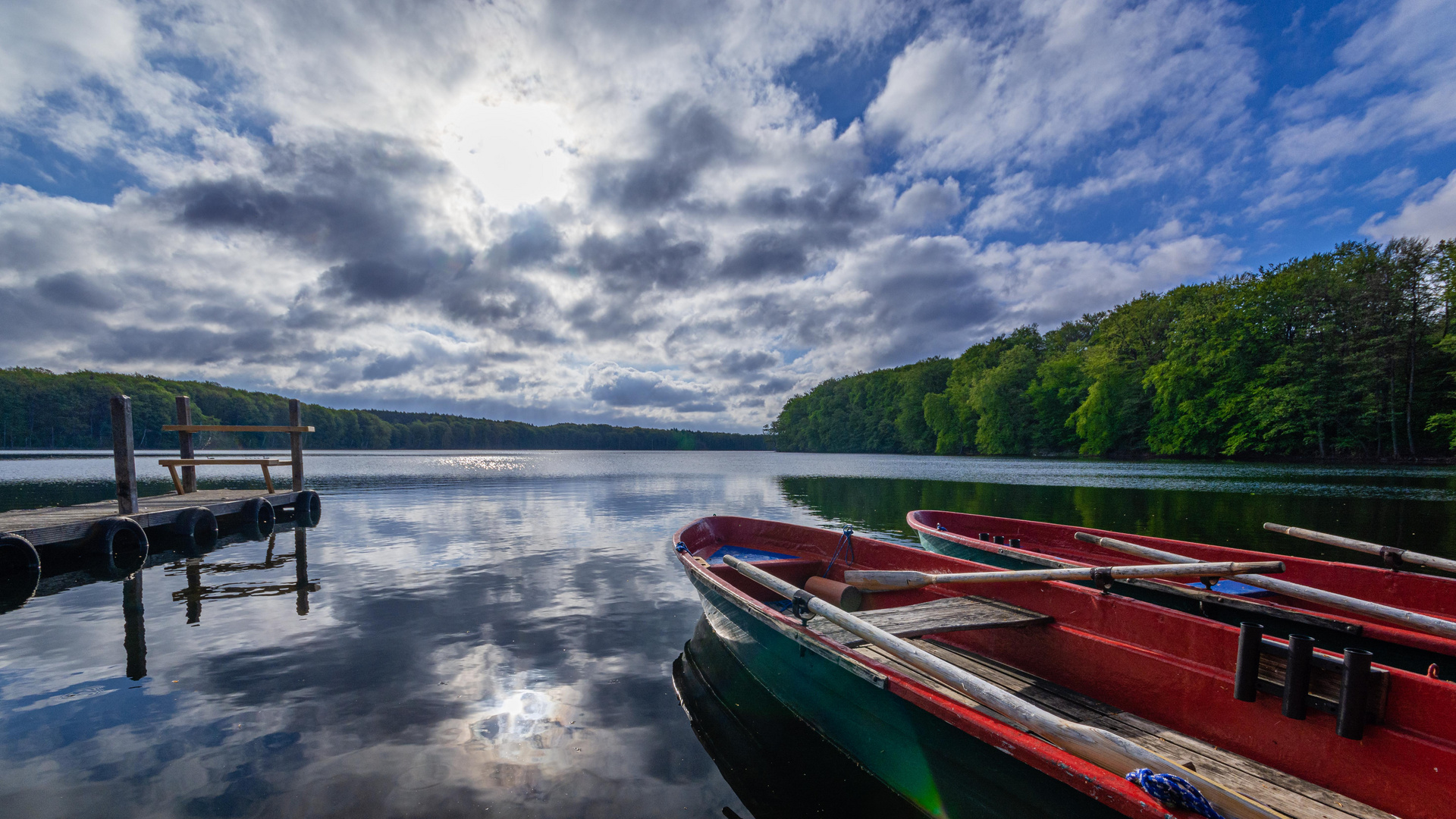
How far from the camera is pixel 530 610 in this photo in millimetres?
9523

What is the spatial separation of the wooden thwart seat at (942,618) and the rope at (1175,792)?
264cm

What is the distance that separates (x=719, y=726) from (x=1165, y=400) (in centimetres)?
6734

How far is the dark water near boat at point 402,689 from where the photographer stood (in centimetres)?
462

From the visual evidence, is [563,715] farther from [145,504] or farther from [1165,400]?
[1165,400]

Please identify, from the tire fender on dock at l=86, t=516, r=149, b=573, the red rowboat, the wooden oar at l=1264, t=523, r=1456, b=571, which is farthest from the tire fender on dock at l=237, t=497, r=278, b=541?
the wooden oar at l=1264, t=523, r=1456, b=571

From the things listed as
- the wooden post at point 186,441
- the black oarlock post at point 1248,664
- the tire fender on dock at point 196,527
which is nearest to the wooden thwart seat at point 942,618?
the black oarlock post at point 1248,664

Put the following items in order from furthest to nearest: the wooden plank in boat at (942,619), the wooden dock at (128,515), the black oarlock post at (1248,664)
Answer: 1. the wooden dock at (128,515)
2. the wooden plank in boat at (942,619)
3. the black oarlock post at (1248,664)

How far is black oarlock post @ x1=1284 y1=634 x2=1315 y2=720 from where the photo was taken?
3.64 metres

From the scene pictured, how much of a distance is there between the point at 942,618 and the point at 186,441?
78.3 ft

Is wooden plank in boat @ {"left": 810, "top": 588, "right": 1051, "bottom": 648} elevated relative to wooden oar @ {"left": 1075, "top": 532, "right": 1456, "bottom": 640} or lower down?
lower down

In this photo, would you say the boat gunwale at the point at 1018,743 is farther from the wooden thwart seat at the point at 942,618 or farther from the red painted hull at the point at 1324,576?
the red painted hull at the point at 1324,576

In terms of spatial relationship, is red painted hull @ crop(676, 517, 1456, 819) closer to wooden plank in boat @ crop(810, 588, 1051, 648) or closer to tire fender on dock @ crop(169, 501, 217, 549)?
wooden plank in boat @ crop(810, 588, 1051, 648)

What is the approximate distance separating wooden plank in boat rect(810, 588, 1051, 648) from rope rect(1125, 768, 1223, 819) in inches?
105

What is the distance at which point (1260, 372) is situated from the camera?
5047 centimetres
